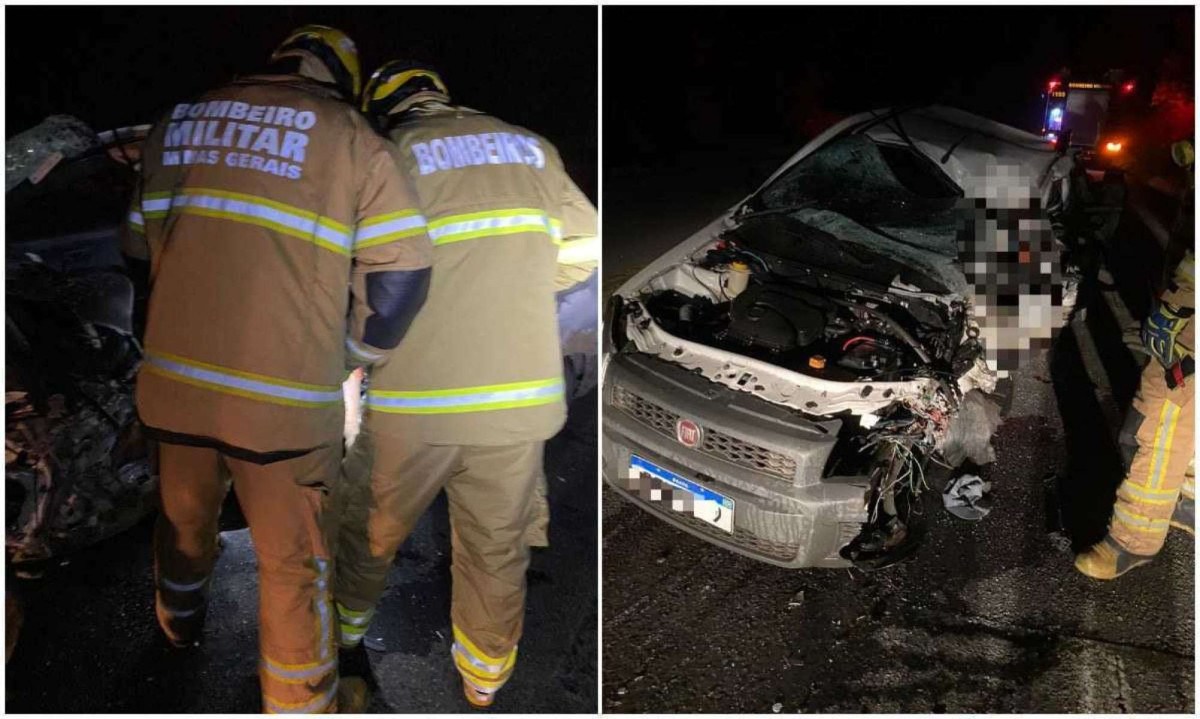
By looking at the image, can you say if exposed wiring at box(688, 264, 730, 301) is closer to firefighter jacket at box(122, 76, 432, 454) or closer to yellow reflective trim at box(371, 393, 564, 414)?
yellow reflective trim at box(371, 393, 564, 414)

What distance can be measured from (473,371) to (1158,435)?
2380 millimetres

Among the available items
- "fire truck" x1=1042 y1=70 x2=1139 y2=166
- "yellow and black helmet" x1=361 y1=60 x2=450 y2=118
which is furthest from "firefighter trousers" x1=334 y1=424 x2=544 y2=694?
"fire truck" x1=1042 y1=70 x2=1139 y2=166

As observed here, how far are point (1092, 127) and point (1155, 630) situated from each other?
334 centimetres

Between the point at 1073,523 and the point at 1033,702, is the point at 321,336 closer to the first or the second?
the point at 1033,702

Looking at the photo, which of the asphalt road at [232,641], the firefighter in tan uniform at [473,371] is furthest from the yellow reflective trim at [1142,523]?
the firefighter in tan uniform at [473,371]

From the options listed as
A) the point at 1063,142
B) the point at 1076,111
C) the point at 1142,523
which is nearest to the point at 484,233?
the point at 1142,523

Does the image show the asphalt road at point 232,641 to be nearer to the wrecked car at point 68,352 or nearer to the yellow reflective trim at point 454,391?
the wrecked car at point 68,352

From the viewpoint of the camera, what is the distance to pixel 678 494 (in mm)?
2887

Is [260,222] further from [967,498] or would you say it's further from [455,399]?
[967,498]

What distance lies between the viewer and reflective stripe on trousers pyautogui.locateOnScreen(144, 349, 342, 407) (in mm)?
2062

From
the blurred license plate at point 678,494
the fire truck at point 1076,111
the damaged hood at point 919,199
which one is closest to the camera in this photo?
the blurred license plate at point 678,494

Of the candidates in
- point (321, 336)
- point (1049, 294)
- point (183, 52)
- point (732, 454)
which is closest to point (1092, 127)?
point (1049, 294)

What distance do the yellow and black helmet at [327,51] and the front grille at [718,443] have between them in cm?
135

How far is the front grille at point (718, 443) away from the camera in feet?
8.84
